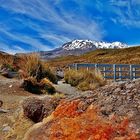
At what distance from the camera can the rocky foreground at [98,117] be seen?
6.00m

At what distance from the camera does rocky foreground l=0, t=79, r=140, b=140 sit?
6.00 meters

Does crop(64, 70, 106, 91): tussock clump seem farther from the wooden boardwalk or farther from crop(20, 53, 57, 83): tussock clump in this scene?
the wooden boardwalk

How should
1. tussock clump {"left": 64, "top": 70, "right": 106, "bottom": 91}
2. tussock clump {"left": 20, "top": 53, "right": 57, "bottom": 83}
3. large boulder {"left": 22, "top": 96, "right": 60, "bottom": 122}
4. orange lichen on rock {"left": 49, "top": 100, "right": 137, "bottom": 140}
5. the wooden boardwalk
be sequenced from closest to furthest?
1. orange lichen on rock {"left": 49, "top": 100, "right": 137, "bottom": 140}
2. large boulder {"left": 22, "top": 96, "right": 60, "bottom": 122}
3. tussock clump {"left": 20, "top": 53, "right": 57, "bottom": 83}
4. tussock clump {"left": 64, "top": 70, "right": 106, "bottom": 91}
5. the wooden boardwalk

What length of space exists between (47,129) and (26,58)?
18.2 m

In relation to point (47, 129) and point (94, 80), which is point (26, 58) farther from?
point (47, 129)

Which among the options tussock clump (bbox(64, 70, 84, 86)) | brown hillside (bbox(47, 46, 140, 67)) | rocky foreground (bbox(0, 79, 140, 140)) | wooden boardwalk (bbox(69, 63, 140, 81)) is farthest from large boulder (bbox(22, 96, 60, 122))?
brown hillside (bbox(47, 46, 140, 67))

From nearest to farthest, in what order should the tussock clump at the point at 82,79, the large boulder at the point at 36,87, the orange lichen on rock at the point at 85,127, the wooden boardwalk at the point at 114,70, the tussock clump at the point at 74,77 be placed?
the orange lichen on rock at the point at 85,127
the large boulder at the point at 36,87
the tussock clump at the point at 82,79
the tussock clump at the point at 74,77
the wooden boardwalk at the point at 114,70

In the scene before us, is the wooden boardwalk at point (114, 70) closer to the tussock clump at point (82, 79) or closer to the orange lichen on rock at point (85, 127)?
the tussock clump at point (82, 79)

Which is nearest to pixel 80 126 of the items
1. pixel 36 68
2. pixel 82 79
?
pixel 36 68

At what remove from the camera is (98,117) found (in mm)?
6355

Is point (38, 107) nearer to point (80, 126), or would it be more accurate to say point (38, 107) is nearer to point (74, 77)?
point (80, 126)

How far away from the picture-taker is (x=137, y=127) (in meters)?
5.85

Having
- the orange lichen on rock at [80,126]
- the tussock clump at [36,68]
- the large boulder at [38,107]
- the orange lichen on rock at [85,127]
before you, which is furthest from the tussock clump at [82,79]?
the orange lichen on rock at [85,127]

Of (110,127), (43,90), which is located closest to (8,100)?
(43,90)
